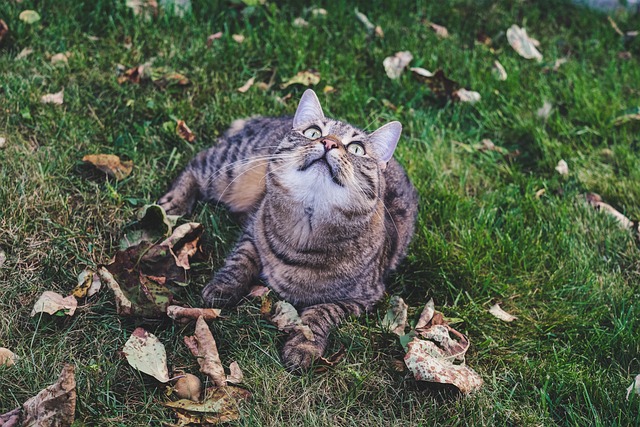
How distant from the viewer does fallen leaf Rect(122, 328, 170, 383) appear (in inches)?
101

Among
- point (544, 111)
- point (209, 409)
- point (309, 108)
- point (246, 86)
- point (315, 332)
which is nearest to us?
point (209, 409)

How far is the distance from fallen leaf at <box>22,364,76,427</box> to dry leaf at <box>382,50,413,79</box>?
294cm

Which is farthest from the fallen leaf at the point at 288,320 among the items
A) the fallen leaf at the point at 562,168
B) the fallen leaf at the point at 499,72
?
the fallen leaf at the point at 499,72

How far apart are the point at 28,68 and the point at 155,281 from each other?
6.27ft

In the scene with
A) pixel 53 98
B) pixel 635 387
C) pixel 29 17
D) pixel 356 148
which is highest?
pixel 356 148

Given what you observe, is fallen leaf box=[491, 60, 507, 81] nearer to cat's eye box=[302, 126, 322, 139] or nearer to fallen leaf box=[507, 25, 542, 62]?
fallen leaf box=[507, 25, 542, 62]

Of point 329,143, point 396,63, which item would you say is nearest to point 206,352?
point 329,143

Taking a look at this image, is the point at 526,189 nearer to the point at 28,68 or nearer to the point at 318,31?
the point at 318,31

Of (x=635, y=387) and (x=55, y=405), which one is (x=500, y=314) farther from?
(x=55, y=405)

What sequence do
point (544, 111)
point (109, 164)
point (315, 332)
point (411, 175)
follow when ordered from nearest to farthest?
point (315, 332) < point (109, 164) < point (411, 175) < point (544, 111)

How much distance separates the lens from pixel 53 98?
12.7 ft

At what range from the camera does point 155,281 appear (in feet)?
9.64

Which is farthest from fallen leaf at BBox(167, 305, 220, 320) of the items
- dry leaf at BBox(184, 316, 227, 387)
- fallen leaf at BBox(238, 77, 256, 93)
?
fallen leaf at BBox(238, 77, 256, 93)

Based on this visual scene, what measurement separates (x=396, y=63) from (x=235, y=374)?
2.67 meters
